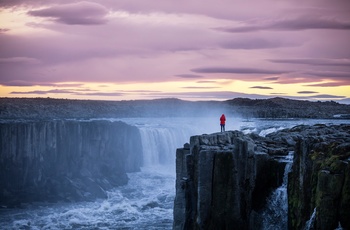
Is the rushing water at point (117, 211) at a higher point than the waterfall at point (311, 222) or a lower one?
lower

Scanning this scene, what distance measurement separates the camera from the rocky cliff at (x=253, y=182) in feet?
57.0

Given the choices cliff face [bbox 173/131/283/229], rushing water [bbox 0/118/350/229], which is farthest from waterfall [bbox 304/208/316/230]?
rushing water [bbox 0/118/350/229]

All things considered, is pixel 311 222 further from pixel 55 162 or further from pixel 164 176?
pixel 164 176

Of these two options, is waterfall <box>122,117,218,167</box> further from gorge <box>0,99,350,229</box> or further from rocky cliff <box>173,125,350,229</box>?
rocky cliff <box>173,125,350,229</box>

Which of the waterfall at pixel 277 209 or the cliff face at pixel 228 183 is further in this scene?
the waterfall at pixel 277 209

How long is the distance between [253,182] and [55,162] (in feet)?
106

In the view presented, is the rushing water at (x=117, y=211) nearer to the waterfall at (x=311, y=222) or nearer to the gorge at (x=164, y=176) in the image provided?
the gorge at (x=164, y=176)

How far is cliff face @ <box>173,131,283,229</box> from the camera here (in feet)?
73.3

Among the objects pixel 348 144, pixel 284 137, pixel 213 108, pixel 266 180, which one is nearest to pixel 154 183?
pixel 284 137

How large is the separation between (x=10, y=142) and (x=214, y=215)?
32425 mm


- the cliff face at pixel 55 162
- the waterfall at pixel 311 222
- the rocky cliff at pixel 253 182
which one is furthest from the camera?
the cliff face at pixel 55 162

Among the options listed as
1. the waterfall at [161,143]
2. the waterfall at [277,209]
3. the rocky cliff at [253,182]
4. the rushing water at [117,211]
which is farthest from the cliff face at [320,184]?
the waterfall at [161,143]

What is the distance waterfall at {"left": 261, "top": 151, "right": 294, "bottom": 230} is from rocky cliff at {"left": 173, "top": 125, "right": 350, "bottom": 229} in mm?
322

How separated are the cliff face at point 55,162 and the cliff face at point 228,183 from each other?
2571 centimetres
